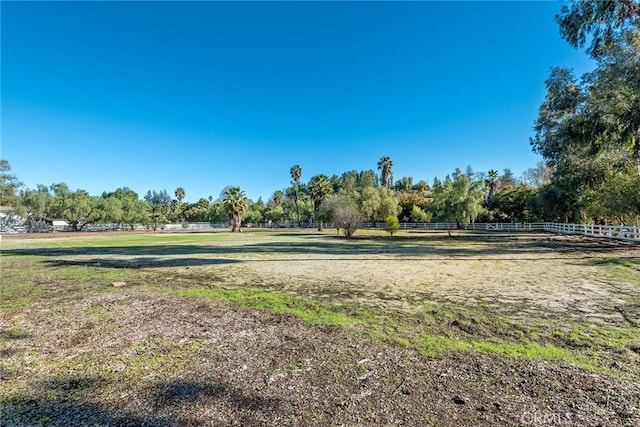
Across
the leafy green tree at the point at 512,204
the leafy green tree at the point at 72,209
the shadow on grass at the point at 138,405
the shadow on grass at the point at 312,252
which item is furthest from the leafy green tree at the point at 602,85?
the leafy green tree at the point at 72,209

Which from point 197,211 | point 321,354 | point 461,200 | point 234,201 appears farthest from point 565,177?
point 197,211

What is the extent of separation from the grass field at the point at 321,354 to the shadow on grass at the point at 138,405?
2cm

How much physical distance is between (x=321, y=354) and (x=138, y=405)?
2.23m

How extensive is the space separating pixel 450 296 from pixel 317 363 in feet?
16.2

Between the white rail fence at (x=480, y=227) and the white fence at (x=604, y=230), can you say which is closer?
the white fence at (x=604, y=230)

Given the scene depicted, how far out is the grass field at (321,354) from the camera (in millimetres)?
2971

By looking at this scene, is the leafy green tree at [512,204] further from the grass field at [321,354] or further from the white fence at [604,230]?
the grass field at [321,354]

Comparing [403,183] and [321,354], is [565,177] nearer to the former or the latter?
[321,354]

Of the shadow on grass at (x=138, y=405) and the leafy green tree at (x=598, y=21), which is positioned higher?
the leafy green tree at (x=598, y=21)

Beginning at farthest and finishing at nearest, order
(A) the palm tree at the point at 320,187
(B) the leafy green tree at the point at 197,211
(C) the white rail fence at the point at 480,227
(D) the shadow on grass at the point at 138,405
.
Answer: (B) the leafy green tree at the point at 197,211
(A) the palm tree at the point at 320,187
(C) the white rail fence at the point at 480,227
(D) the shadow on grass at the point at 138,405

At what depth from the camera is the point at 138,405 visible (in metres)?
3.04

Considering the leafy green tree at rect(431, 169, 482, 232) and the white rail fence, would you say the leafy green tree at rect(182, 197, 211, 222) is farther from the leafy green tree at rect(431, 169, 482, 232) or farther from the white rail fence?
the leafy green tree at rect(431, 169, 482, 232)

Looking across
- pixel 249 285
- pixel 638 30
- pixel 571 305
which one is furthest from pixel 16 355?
pixel 638 30

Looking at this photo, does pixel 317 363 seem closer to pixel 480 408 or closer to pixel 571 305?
pixel 480 408
